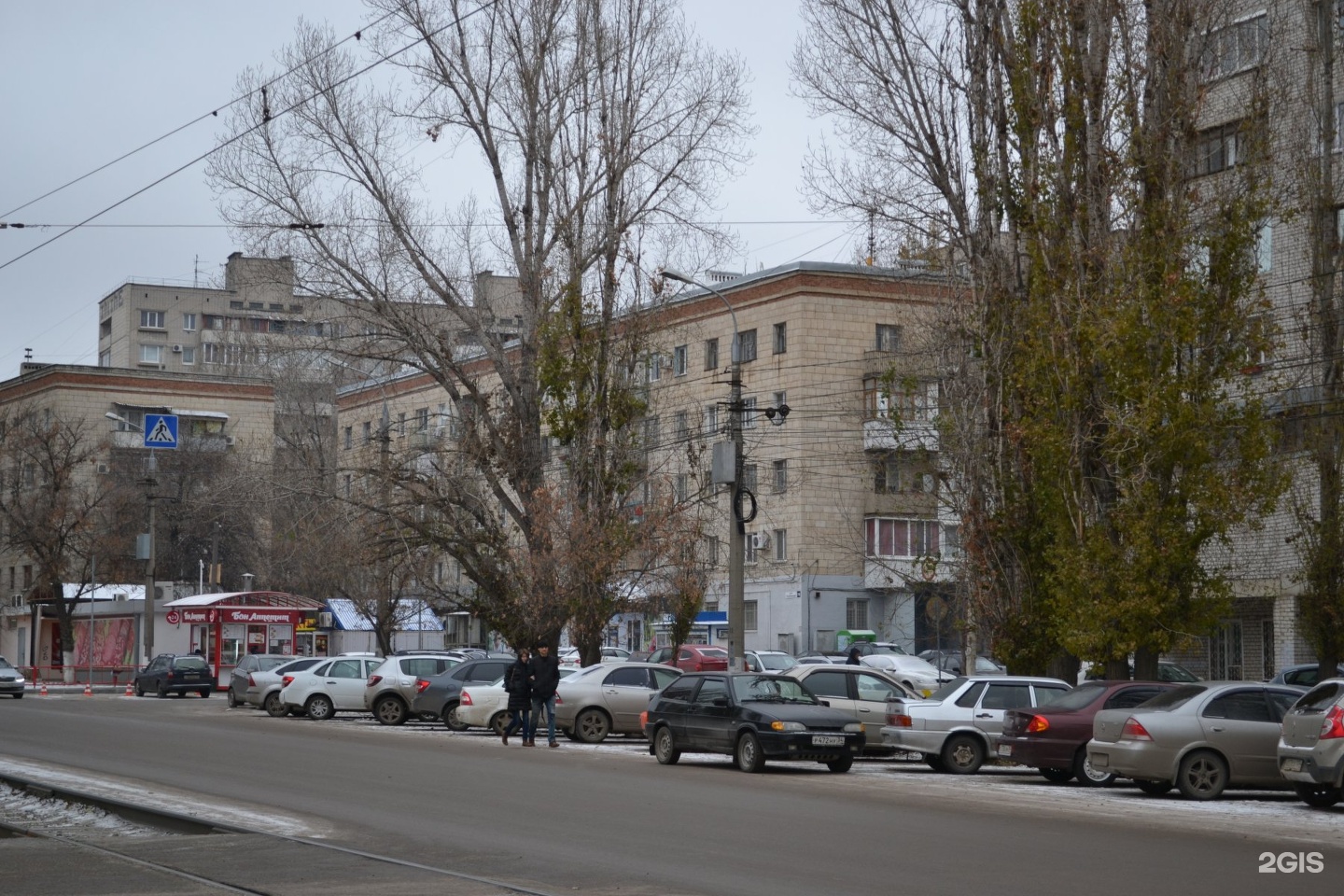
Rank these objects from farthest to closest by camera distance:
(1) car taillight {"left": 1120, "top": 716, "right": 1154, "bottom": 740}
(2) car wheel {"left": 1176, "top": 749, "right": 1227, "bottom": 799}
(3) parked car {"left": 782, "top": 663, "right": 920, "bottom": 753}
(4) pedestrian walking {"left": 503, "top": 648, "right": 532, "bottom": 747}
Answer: (4) pedestrian walking {"left": 503, "top": 648, "right": 532, "bottom": 747}
(3) parked car {"left": 782, "top": 663, "right": 920, "bottom": 753}
(1) car taillight {"left": 1120, "top": 716, "right": 1154, "bottom": 740}
(2) car wheel {"left": 1176, "top": 749, "right": 1227, "bottom": 799}

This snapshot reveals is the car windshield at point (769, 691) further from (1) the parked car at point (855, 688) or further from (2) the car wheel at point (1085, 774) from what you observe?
(2) the car wheel at point (1085, 774)

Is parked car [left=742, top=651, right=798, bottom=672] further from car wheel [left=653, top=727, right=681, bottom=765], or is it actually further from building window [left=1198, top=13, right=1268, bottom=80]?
building window [left=1198, top=13, right=1268, bottom=80]

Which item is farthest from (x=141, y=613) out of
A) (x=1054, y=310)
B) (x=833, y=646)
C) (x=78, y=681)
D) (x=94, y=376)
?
(x=1054, y=310)

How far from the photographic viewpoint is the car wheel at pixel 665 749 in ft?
79.5

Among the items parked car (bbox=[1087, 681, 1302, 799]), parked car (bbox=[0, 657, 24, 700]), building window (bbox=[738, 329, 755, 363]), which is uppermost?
building window (bbox=[738, 329, 755, 363])

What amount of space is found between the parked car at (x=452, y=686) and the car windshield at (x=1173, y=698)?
53.6 ft

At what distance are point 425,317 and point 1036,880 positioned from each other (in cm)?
2787

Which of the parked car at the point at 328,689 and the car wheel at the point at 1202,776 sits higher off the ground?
the car wheel at the point at 1202,776

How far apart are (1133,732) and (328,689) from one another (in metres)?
23.4

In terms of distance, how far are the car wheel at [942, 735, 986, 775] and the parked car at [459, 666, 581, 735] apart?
1009cm

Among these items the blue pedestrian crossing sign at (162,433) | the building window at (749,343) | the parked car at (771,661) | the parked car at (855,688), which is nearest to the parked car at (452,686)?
the parked car at (855,688)

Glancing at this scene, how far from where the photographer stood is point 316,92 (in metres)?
35.8

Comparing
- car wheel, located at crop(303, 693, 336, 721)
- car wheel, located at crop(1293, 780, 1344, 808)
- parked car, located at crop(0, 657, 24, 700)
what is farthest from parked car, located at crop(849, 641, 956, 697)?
parked car, located at crop(0, 657, 24, 700)

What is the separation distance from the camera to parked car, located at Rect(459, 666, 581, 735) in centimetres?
3198
